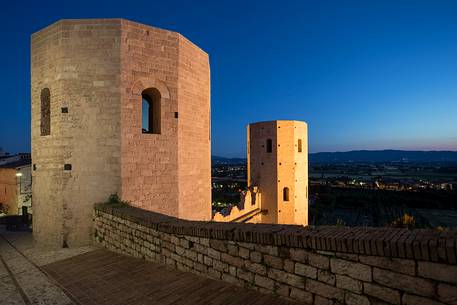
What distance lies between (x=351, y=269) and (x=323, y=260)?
1.01 feet

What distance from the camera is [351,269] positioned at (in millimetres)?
3135

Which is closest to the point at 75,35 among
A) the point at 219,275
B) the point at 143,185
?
the point at 143,185

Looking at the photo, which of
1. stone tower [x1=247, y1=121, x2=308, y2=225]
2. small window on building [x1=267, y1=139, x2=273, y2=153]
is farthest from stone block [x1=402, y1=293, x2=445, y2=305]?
small window on building [x1=267, y1=139, x2=273, y2=153]

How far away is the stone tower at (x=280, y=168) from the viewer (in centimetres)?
2283

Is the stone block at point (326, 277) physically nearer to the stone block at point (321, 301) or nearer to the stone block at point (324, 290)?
the stone block at point (324, 290)

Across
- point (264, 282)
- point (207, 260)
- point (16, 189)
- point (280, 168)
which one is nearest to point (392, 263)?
point (264, 282)

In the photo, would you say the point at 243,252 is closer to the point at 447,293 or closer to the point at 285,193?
the point at 447,293

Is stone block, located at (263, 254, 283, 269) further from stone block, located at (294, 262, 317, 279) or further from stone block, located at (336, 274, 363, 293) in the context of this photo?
stone block, located at (336, 274, 363, 293)

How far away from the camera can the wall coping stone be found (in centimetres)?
265

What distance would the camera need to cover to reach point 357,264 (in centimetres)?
310

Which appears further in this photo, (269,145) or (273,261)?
(269,145)

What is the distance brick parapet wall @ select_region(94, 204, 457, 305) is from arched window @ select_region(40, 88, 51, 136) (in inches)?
226

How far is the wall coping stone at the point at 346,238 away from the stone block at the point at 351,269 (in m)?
0.13

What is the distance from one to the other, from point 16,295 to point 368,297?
522cm
